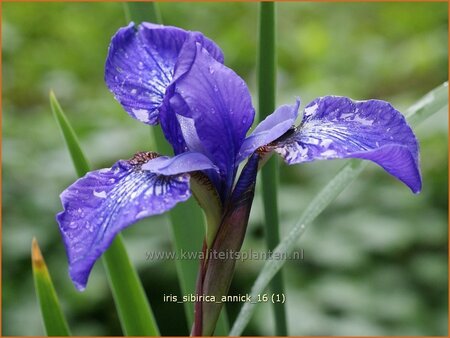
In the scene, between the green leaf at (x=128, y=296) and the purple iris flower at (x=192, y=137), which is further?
the green leaf at (x=128, y=296)

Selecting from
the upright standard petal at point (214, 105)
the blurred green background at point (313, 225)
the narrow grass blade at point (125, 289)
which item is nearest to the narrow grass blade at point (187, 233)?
the narrow grass blade at point (125, 289)

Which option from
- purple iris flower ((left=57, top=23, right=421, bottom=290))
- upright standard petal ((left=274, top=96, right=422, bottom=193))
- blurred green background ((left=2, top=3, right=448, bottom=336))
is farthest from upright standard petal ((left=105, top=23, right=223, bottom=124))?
blurred green background ((left=2, top=3, right=448, bottom=336))

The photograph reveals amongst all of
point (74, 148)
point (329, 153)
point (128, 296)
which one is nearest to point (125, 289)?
point (128, 296)

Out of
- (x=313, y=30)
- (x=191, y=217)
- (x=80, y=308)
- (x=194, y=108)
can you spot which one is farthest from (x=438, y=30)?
(x=194, y=108)

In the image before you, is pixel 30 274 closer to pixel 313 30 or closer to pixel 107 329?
pixel 107 329

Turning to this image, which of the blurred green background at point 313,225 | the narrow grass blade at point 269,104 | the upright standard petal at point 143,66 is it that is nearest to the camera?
the upright standard petal at point 143,66

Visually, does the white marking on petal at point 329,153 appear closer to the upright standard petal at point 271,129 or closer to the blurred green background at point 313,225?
the upright standard petal at point 271,129

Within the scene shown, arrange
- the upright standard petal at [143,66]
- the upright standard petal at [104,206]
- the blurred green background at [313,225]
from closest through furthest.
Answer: the upright standard petal at [104,206]
the upright standard petal at [143,66]
the blurred green background at [313,225]

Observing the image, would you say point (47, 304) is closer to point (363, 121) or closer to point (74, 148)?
point (74, 148)
